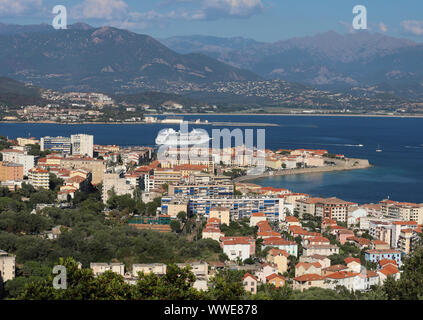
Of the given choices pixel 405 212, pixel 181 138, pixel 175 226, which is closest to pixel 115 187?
pixel 175 226

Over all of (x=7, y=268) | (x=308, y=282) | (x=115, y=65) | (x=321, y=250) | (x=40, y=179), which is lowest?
(x=308, y=282)

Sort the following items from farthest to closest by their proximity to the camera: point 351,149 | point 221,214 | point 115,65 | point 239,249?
point 115,65
point 351,149
point 221,214
point 239,249

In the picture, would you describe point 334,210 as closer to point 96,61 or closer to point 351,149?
Result: point 351,149

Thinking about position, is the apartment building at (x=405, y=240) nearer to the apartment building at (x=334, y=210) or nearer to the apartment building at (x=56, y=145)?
the apartment building at (x=334, y=210)

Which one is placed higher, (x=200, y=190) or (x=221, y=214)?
(x=200, y=190)

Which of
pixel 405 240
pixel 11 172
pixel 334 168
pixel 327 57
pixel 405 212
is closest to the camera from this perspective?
pixel 405 240

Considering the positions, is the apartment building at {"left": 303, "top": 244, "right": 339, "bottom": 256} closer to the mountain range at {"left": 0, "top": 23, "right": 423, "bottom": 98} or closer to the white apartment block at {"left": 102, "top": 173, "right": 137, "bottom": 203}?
the white apartment block at {"left": 102, "top": 173, "right": 137, "bottom": 203}
